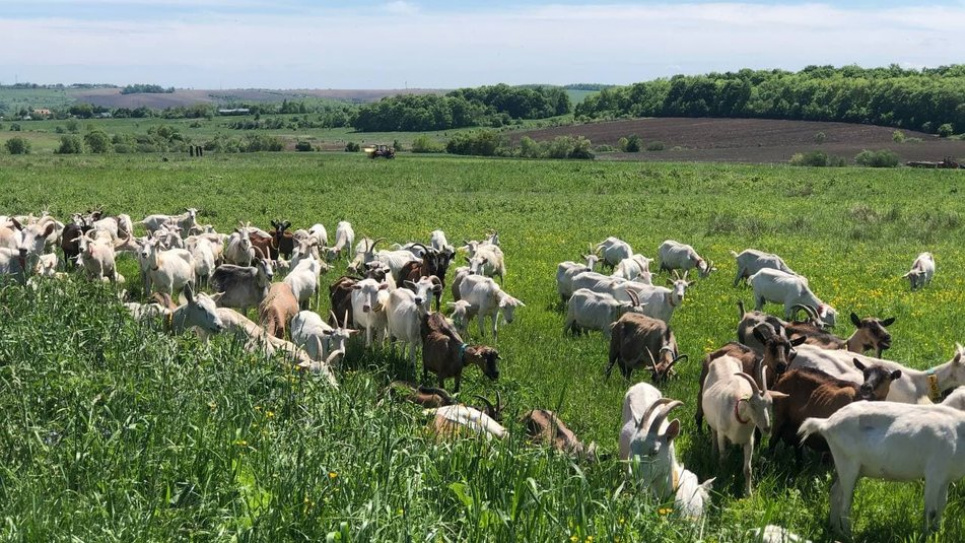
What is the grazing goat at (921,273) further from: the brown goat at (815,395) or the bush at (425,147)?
the bush at (425,147)

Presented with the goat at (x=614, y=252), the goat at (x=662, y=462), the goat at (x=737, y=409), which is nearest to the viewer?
the goat at (x=662, y=462)

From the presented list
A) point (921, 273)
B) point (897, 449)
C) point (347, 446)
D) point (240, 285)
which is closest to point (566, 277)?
point (240, 285)

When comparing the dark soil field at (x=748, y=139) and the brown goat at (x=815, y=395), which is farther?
the dark soil field at (x=748, y=139)

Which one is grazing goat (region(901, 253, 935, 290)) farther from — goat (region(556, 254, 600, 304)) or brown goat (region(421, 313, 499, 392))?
brown goat (region(421, 313, 499, 392))

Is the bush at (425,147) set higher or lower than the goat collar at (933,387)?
lower

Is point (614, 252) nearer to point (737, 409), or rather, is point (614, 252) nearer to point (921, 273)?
point (921, 273)

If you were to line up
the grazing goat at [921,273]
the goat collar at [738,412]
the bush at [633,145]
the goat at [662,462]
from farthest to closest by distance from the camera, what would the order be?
the bush at [633,145] → the grazing goat at [921,273] → the goat collar at [738,412] → the goat at [662,462]

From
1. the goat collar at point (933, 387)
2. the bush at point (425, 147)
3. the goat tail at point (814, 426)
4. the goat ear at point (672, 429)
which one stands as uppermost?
the goat ear at point (672, 429)

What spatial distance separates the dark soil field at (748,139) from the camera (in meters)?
66.2

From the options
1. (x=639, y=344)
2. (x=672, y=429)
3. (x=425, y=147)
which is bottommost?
(x=425, y=147)

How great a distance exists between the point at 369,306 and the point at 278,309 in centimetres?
134

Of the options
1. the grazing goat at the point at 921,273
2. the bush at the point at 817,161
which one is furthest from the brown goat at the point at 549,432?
the bush at the point at 817,161

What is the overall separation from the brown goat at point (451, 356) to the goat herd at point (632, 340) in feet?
0.07

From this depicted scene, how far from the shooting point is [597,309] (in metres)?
14.6
